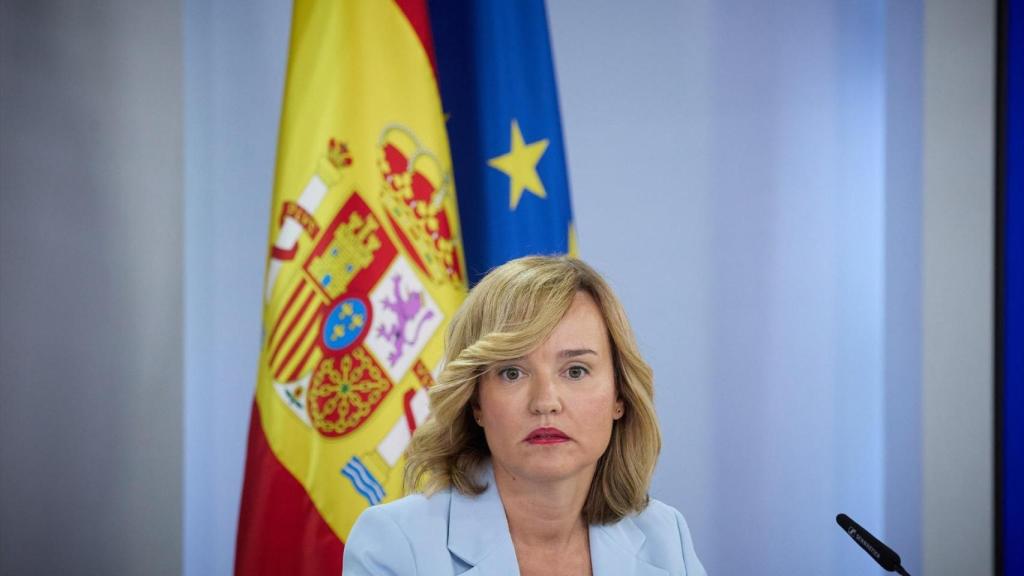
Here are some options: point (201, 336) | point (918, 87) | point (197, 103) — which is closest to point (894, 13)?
point (918, 87)

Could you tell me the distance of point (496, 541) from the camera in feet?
5.15

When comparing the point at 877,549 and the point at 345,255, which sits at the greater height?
the point at 345,255

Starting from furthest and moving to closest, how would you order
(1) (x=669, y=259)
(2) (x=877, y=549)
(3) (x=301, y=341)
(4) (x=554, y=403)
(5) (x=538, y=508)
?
1. (1) (x=669, y=259)
2. (3) (x=301, y=341)
3. (5) (x=538, y=508)
4. (4) (x=554, y=403)
5. (2) (x=877, y=549)

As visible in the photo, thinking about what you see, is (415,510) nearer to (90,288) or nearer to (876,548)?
(876,548)

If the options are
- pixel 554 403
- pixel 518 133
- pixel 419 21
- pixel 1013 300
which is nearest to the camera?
pixel 554 403

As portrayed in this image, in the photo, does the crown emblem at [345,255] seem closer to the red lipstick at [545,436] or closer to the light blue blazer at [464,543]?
the light blue blazer at [464,543]

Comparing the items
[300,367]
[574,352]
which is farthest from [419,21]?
[574,352]

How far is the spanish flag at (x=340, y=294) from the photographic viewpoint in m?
2.27

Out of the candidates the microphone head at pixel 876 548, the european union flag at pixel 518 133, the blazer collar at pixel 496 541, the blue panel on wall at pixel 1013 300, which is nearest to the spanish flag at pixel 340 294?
the european union flag at pixel 518 133

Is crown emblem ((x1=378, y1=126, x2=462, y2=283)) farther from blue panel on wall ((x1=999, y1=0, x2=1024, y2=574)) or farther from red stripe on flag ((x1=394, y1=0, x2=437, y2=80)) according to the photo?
blue panel on wall ((x1=999, y1=0, x2=1024, y2=574))

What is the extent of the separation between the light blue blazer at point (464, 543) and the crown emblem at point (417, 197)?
82 centimetres

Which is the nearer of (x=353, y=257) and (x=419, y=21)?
(x=353, y=257)

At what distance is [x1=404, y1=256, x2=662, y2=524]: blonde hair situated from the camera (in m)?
1.54

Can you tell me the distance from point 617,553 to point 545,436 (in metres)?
0.30
